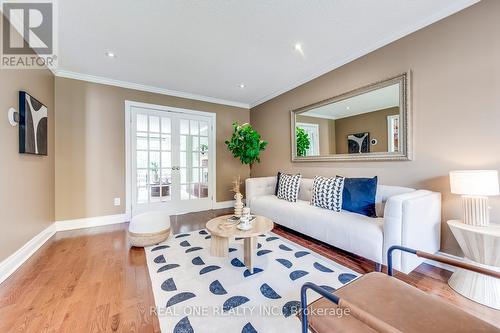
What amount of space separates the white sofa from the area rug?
10.3 inches

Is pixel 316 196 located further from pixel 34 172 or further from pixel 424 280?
pixel 34 172

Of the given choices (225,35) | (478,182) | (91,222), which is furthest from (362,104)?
(91,222)

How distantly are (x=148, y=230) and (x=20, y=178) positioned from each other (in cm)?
140

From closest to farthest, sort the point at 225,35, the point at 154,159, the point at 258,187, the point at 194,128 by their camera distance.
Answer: the point at 225,35, the point at 258,187, the point at 154,159, the point at 194,128

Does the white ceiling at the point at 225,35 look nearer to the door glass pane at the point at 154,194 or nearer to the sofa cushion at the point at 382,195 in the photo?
the sofa cushion at the point at 382,195

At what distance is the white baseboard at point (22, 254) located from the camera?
1.84 m

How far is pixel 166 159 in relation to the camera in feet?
12.9

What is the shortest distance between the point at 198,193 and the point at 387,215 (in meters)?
3.42

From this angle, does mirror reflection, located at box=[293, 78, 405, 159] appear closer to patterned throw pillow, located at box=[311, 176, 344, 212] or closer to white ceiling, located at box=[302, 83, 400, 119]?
white ceiling, located at box=[302, 83, 400, 119]

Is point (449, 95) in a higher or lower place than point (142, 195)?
higher

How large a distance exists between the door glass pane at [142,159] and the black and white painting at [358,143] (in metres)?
3.40

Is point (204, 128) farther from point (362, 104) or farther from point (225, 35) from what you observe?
point (362, 104)

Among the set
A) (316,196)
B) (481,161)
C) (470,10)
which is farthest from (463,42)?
(316,196)

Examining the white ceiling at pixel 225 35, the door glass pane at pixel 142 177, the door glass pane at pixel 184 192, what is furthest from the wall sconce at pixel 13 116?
the door glass pane at pixel 184 192
